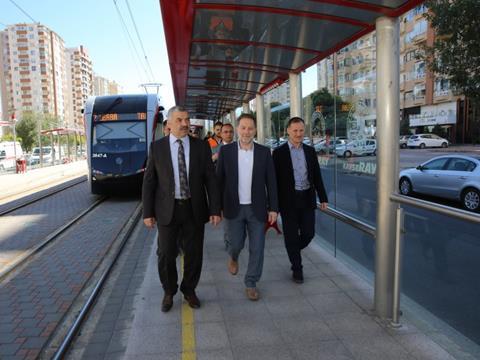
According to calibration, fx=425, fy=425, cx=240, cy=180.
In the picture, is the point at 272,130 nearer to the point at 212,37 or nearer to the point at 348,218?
the point at 212,37

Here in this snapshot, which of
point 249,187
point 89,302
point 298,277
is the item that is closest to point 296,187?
point 249,187

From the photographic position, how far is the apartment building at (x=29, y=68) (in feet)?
365

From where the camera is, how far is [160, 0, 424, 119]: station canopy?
11.9ft

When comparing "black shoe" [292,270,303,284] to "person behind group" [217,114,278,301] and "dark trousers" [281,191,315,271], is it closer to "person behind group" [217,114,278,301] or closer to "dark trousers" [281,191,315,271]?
"dark trousers" [281,191,315,271]

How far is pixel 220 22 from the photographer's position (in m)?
4.36

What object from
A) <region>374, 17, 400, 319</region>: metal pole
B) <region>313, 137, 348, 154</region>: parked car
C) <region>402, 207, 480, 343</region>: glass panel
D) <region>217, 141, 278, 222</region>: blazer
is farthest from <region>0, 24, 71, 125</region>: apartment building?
<region>402, 207, 480, 343</region>: glass panel

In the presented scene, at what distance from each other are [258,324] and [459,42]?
8.71m

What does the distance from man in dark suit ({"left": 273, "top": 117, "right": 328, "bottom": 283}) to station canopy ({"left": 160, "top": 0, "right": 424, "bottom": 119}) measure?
96cm

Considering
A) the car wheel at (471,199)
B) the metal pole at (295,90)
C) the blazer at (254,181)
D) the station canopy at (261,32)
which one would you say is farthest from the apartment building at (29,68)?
the blazer at (254,181)

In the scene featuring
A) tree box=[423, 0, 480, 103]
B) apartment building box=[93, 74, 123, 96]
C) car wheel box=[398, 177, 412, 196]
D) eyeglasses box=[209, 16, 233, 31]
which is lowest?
car wheel box=[398, 177, 412, 196]

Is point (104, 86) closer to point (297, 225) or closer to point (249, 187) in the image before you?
point (297, 225)

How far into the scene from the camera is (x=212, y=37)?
195 inches

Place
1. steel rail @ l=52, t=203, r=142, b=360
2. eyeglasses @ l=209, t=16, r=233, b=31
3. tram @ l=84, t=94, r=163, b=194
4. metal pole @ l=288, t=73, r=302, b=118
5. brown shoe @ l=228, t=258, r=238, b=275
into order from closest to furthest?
1. steel rail @ l=52, t=203, r=142, b=360
2. eyeglasses @ l=209, t=16, r=233, b=31
3. brown shoe @ l=228, t=258, r=238, b=275
4. metal pole @ l=288, t=73, r=302, b=118
5. tram @ l=84, t=94, r=163, b=194

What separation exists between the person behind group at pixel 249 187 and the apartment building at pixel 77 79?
13840cm
